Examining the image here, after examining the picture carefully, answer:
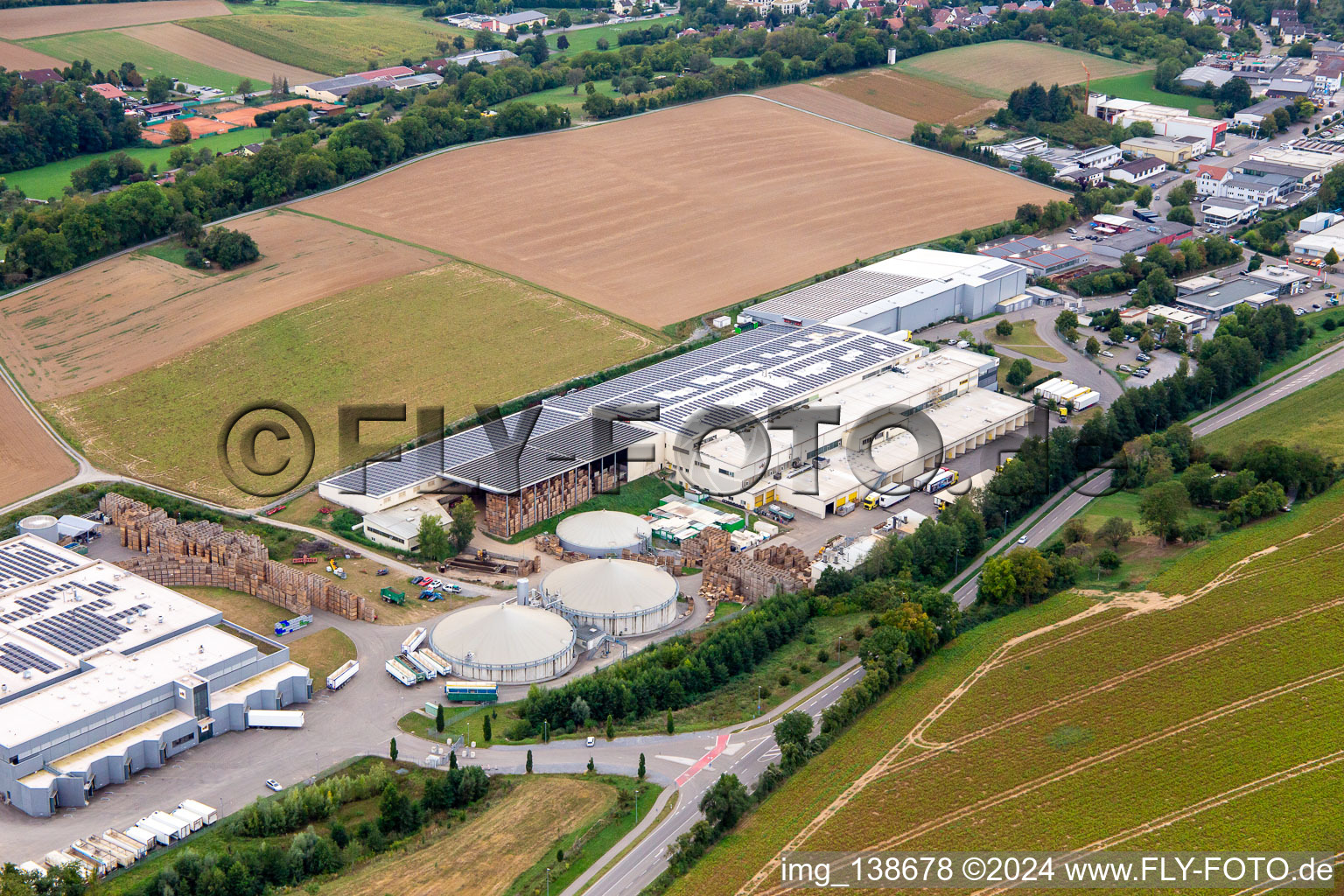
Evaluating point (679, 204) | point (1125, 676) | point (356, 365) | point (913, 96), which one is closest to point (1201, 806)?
A: point (1125, 676)

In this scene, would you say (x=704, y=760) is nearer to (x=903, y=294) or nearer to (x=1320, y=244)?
(x=903, y=294)

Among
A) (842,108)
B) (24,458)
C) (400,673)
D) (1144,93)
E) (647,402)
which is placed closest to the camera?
(400,673)

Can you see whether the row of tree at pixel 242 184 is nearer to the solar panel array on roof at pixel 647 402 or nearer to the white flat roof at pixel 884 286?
the solar panel array on roof at pixel 647 402

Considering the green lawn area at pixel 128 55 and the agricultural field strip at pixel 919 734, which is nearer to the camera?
the agricultural field strip at pixel 919 734

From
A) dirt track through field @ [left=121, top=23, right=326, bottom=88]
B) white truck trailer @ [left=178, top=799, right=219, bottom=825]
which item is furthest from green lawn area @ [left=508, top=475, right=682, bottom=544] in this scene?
dirt track through field @ [left=121, top=23, right=326, bottom=88]

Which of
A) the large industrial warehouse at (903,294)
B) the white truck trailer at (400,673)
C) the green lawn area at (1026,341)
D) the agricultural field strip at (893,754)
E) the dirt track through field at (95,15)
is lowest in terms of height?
the white truck trailer at (400,673)

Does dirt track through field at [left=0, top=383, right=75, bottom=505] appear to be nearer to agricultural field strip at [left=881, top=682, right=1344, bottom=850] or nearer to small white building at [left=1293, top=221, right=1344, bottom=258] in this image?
agricultural field strip at [left=881, top=682, right=1344, bottom=850]

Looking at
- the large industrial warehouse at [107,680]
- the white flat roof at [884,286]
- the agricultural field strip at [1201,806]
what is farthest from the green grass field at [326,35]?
the agricultural field strip at [1201,806]
